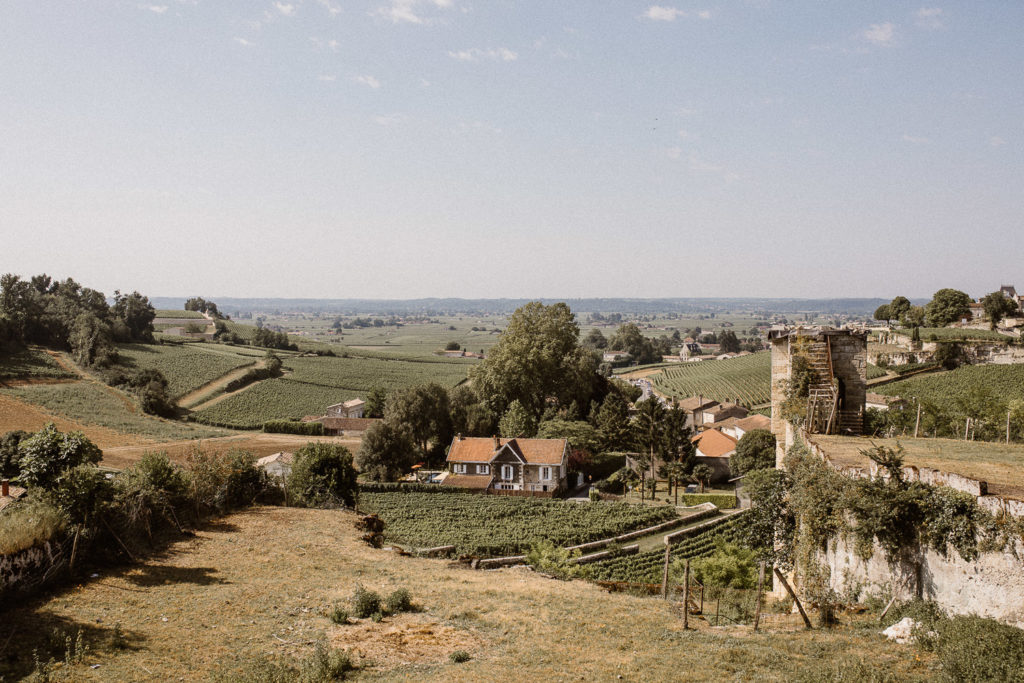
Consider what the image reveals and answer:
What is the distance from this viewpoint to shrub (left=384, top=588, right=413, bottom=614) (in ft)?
47.5

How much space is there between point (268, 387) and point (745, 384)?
2504 inches

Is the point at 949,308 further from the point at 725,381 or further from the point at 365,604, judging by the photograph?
the point at 365,604

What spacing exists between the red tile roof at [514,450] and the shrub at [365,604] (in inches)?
1246

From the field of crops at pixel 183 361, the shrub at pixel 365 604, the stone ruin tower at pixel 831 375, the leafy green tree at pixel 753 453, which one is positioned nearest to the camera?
the shrub at pixel 365 604

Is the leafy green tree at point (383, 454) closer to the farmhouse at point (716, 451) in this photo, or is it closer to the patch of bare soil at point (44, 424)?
the patch of bare soil at point (44, 424)

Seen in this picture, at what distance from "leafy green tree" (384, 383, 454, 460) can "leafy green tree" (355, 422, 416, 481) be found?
345 centimetres

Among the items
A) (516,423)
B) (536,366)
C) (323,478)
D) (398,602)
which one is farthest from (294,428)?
(398,602)

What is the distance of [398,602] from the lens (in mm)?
14641

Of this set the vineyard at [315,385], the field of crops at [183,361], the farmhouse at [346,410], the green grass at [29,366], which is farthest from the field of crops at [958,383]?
the green grass at [29,366]

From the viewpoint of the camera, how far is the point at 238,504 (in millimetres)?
24062

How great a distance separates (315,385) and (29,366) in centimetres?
3054

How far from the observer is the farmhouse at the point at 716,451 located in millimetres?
47938

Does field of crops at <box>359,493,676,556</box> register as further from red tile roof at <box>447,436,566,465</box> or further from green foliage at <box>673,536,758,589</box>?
green foliage at <box>673,536,758,589</box>

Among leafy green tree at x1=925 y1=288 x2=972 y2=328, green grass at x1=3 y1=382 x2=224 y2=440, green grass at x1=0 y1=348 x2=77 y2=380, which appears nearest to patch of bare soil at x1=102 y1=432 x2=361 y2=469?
green grass at x1=3 y1=382 x2=224 y2=440
